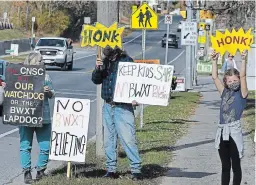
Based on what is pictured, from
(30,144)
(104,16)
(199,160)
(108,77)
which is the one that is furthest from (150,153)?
(30,144)

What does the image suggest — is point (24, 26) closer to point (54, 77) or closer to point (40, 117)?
point (54, 77)

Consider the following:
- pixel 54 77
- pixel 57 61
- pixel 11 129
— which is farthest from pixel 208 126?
pixel 57 61

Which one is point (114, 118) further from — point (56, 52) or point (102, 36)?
point (56, 52)

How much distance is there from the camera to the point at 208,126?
60.1ft

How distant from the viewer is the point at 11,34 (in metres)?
65.1

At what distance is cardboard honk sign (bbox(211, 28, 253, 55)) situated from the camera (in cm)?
996

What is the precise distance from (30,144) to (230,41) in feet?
10.2

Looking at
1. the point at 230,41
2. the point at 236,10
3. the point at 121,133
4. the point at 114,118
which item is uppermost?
the point at 230,41

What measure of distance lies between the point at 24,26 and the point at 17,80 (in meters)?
63.7

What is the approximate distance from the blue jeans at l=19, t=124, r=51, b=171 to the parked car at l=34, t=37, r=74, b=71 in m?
30.0

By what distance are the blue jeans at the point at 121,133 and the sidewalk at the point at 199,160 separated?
2.19 ft

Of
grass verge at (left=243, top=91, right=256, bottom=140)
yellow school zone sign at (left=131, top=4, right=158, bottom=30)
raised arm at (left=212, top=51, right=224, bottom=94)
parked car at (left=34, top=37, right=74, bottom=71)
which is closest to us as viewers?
raised arm at (left=212, top=51, right=224, bottom=94)

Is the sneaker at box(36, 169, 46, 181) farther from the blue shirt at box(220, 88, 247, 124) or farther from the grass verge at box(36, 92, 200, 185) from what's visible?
the blue shirt at box(220, 88, 247, 124)

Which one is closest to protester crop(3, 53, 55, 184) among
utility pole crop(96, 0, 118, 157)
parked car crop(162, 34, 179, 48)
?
utility pole crop(96, 0, 118, 157)
